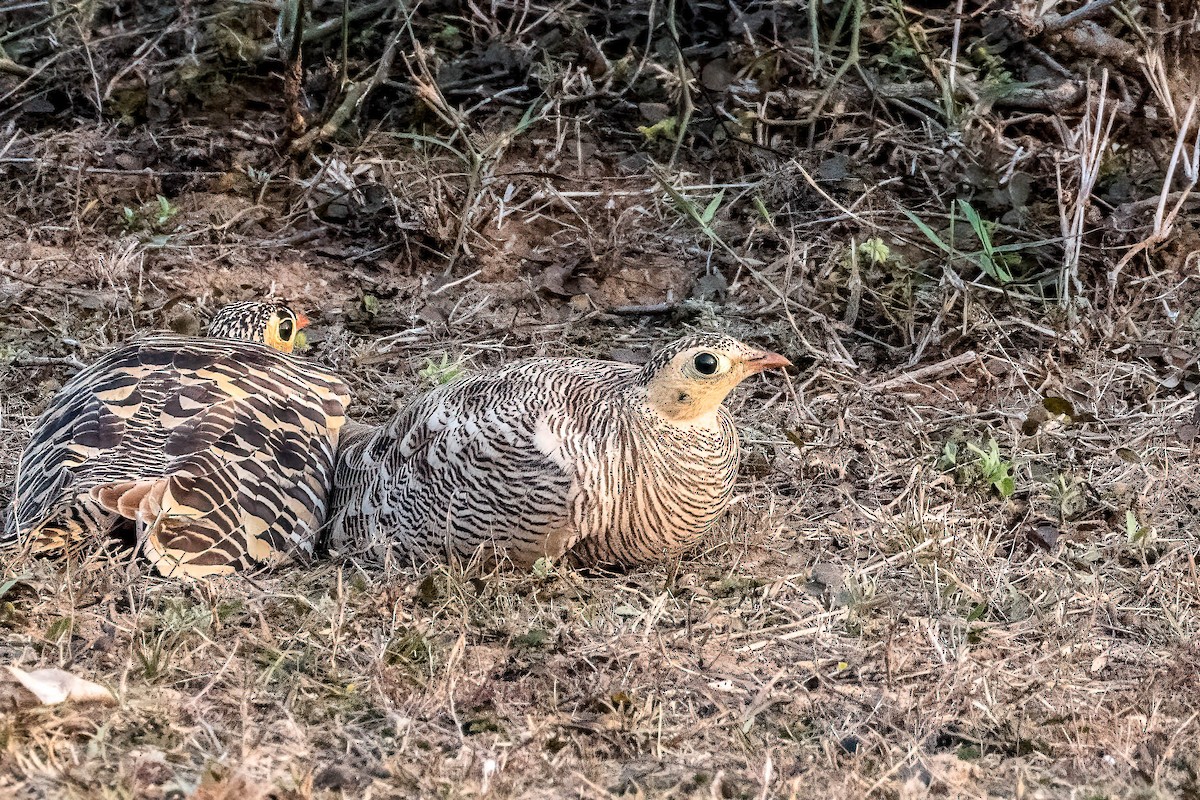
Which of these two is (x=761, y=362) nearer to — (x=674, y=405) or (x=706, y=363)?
(x=706, y=363)

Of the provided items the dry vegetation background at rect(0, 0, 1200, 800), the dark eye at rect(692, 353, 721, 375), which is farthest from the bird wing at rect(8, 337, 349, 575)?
the dark eye at rect(692, 353, 721, 375)

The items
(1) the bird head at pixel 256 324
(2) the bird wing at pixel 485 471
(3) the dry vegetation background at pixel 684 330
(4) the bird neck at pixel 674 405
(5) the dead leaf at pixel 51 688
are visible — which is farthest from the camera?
(1) the bird head at pixel 256 324

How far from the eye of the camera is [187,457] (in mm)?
4035

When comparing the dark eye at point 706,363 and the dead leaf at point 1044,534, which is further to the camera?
the dead leaf at point 1044,534

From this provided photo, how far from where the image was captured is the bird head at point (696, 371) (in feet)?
12.5

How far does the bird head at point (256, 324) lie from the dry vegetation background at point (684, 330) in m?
0.34

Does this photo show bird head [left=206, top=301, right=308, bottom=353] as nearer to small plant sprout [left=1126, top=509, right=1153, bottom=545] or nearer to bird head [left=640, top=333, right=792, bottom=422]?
Answer: bird head [left=640, top=333, right=792, bottom=422]

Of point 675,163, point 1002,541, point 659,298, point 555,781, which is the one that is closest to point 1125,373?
point 1002,541

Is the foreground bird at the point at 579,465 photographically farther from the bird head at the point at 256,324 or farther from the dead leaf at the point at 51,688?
the bird head at the point at 256,324

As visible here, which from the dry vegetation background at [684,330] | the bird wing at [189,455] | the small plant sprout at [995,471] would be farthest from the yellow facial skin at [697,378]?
the bird wing at [189,455]

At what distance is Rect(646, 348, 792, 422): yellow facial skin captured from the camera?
12.5 ft

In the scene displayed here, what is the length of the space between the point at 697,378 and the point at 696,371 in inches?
0.8

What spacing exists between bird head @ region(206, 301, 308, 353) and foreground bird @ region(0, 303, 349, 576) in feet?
0.97

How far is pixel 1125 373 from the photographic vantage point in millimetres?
4969
